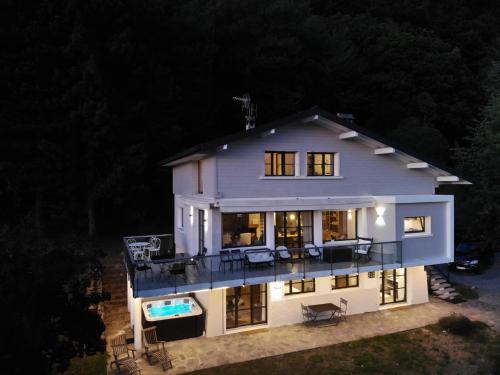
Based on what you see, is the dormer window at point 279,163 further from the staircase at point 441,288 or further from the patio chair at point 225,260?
the staircase at point 441,288

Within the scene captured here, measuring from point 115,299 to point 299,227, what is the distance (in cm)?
965

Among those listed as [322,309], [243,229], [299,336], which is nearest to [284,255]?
[243,229]

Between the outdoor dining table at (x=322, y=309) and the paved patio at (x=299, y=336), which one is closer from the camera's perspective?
the paved patio at (x=299, y=336)

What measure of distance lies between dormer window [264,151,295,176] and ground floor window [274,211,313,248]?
1.79m

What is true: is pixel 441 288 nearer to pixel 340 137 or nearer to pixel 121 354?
pixel 340 137

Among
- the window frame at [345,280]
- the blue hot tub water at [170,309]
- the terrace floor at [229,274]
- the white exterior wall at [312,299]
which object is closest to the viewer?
the terrace floor at [229,274]

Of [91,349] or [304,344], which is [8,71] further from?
[304,344]

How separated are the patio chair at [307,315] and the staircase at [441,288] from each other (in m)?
7.37

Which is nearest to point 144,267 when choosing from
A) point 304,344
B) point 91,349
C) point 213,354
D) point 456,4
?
point 213,354

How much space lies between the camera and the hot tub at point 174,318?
14.1 metres

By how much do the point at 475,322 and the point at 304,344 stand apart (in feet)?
25.8

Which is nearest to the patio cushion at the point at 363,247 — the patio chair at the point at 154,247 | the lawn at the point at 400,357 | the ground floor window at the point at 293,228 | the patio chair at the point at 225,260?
the ground floor window at the point at 293,228

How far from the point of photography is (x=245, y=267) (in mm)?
14672

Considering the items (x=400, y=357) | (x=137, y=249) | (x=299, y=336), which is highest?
(x=137, y=249)
